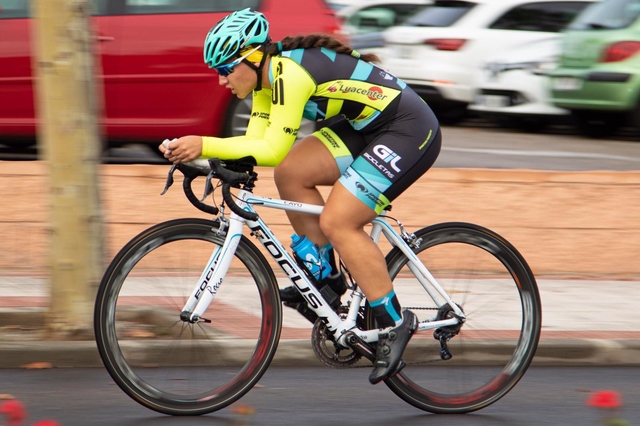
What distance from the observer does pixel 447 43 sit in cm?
1462

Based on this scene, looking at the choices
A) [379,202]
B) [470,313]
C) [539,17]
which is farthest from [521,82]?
[379,202]

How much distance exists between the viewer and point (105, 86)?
9.69 meters

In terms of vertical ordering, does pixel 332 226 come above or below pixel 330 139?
below

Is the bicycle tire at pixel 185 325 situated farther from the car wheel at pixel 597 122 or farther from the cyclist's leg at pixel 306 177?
the car wheel at pixel 597 122

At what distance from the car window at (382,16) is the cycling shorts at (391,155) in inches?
469

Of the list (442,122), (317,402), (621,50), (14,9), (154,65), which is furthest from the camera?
(442,122)

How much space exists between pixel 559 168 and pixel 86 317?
7.09 meters

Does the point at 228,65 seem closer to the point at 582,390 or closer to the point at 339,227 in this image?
the point at 339,227

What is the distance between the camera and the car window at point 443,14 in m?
14.9

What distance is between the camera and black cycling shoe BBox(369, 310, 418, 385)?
489 cm

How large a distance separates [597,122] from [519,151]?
190 cm

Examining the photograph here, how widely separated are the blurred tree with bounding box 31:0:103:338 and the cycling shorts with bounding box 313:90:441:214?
1594mm

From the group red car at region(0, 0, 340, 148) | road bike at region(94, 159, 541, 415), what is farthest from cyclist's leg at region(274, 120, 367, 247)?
red car at region(0, 0, 340, 148)

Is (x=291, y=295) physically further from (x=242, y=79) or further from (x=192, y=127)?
(x=192, y=127)
